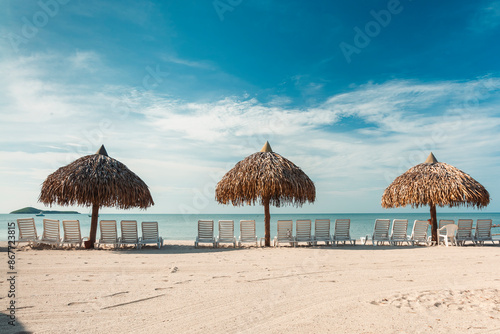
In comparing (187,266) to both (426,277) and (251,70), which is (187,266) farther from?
(251,70)

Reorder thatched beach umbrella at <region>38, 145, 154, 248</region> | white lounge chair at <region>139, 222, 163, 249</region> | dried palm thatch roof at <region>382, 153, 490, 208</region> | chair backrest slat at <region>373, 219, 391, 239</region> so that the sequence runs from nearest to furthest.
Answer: white lounge chair at <region>139, 222, 163, 249</region>, thatched beach umbrella at <region>38, 145, 154, 248</region>, chair backrest slat at <region>373, 219, 391, 239</region>, dried palm thatch roof at <region>382, 153, 490, 208</region>

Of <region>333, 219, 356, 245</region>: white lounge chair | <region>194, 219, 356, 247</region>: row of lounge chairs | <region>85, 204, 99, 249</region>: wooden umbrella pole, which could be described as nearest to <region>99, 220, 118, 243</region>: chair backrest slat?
<region>85, 204, 99, 249</region>: wooden umbrella pole

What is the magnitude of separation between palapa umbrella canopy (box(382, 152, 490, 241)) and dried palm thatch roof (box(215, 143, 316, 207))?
3.71 metres

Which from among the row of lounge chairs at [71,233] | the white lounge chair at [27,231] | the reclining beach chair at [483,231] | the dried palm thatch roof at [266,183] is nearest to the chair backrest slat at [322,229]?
the dried palm thatch roof at [266,183]

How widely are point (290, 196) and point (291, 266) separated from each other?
4558 mm

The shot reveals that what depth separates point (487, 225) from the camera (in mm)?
11562

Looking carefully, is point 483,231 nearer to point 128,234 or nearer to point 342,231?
point 342,231

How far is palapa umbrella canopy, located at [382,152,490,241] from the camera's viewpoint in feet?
38.9

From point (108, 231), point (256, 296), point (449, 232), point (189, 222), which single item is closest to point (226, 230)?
point (108, 231)

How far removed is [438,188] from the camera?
11898 mm

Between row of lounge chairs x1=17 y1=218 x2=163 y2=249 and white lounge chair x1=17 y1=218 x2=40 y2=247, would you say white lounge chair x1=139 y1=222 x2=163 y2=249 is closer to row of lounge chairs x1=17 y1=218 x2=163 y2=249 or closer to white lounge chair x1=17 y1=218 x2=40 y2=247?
row of lounge chairs x1=17 y1=218 x2=163 y2=249

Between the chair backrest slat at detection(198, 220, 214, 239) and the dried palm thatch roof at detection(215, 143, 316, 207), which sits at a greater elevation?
the dried palm thatch roof at detection(215, 143, 316, 207)

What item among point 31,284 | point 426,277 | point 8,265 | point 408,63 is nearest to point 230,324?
point 31,284

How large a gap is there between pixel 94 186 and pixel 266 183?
5089 mm
